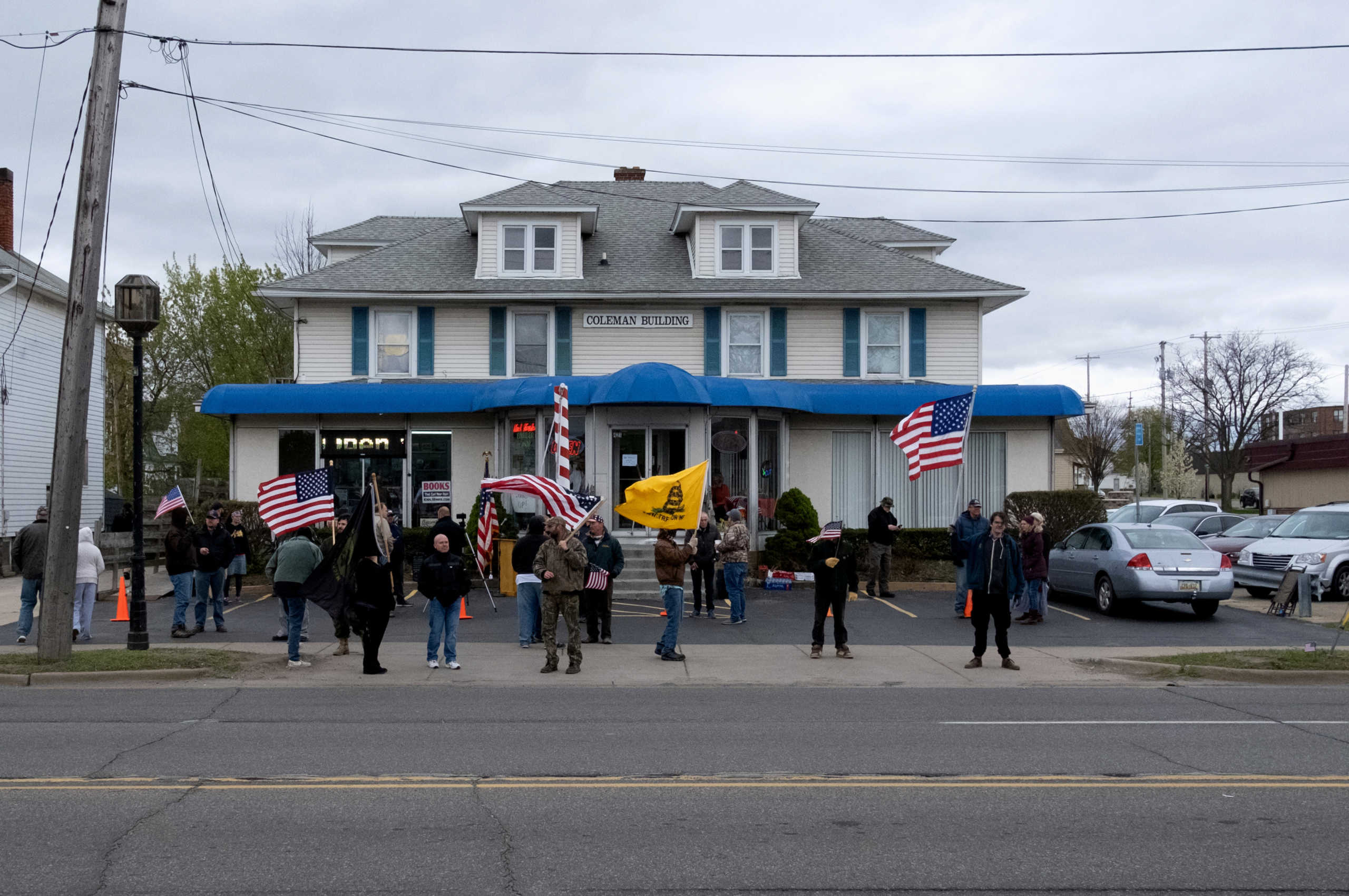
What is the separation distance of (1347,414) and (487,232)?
6259cm

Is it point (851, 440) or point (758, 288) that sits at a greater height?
point (758, 288)

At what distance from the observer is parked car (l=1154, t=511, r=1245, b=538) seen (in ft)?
97.5

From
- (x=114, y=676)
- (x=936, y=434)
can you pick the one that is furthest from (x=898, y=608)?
(x=114, y=676)

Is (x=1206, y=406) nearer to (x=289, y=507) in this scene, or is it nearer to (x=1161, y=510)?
(x=1161, y=510)

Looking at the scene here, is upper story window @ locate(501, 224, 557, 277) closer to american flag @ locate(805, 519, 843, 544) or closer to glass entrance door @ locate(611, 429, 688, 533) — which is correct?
glass entrance door @ locate(611, 429, 688, 533)

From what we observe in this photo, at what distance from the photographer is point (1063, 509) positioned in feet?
80.4

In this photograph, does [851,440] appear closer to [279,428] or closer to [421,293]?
[421,293]

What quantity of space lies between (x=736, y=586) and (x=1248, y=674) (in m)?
7.49

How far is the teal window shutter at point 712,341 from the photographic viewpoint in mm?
26656

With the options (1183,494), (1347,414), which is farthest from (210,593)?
(1347,414)

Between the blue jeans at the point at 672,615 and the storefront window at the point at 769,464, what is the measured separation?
1068 centimetres

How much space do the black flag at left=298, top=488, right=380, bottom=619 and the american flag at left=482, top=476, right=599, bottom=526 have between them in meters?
2.40

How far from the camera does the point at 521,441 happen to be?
24797 mm

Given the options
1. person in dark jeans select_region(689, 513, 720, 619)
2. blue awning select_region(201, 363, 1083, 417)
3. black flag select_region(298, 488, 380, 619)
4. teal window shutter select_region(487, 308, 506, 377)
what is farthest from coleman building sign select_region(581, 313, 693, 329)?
black flag select_region(298, 488, 380, 619)
